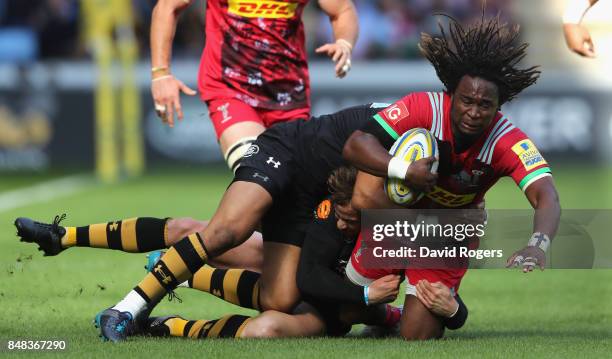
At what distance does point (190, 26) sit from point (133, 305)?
14.4 metres

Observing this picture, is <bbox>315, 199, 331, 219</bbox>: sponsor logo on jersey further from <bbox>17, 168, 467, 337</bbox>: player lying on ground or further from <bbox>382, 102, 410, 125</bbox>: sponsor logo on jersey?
<bbox>382, 102, 410, 125</bbox>: sponsor logo on jersey

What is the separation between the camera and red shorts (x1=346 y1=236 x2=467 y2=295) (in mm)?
6371

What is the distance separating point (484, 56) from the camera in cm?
603

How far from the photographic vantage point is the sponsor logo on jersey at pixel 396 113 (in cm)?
608

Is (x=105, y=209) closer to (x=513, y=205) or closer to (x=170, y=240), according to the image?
(x=513, y=205)

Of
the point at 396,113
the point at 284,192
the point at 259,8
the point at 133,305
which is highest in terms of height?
the point at 259,8

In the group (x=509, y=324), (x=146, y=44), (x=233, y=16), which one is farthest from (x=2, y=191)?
(x=509, y=324)

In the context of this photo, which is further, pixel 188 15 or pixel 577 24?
pixel 188 15

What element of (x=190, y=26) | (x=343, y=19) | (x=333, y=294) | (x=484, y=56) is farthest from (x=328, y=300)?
(x=190, y=26)

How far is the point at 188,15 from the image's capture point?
2036cm

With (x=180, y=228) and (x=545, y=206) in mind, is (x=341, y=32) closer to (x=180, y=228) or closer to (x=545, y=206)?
(x=180, y=228)

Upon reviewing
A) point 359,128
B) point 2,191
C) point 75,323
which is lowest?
point 2,191

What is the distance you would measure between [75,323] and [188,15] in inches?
547

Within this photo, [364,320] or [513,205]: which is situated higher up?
[364,320]
